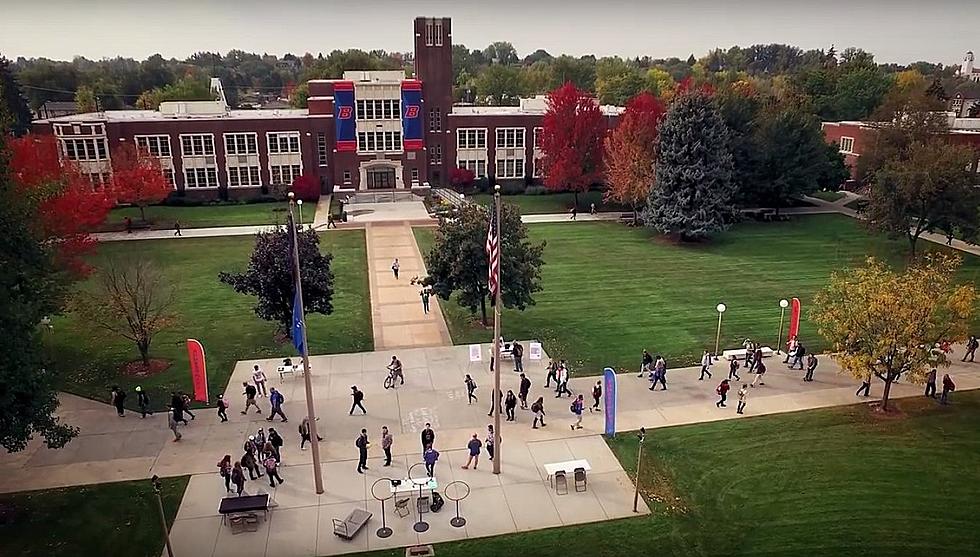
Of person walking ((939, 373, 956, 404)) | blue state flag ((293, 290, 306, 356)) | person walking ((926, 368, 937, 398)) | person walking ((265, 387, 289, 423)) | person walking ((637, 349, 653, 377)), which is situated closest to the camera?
blue state flag ((293, 290, 306, 356))

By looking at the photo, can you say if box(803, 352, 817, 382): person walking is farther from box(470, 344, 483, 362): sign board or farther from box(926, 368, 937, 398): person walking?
box(470, 344, 483, 362): sign board

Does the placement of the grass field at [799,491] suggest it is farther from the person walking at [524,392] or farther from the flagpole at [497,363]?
the person walking at [524,392]

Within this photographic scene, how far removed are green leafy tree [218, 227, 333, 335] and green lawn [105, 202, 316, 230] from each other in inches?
894

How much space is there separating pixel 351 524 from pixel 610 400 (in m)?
8.18

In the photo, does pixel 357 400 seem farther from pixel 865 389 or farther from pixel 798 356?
pixel 865 389

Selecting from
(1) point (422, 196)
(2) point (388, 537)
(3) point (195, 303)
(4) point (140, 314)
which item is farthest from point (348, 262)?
(2) point (388, 537)

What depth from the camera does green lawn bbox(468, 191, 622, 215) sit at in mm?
55375

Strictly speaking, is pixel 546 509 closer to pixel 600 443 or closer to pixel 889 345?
pixel 600 443

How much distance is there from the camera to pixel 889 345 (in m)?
19.6

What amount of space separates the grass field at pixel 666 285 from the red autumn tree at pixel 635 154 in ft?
9.55

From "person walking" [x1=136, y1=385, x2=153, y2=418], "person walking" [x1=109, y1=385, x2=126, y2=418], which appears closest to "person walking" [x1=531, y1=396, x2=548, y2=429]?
"person walking" [x1=136, y1=385, x2=153, y2=418]

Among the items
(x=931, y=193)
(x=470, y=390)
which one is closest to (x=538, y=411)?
(x=470, y=390)

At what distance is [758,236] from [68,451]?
4204 centimetres

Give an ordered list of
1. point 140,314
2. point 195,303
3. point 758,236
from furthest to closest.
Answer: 1. point 758,236
2. point 195,303
3. point 140,314
